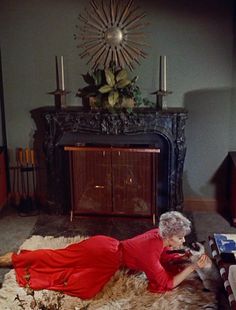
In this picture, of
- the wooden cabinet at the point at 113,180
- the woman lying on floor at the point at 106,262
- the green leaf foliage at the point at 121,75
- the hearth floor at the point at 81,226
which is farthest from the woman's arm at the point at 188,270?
the green leaf foliage at the point at 121,75

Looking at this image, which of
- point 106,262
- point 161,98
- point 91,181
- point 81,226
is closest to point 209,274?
point 106,262

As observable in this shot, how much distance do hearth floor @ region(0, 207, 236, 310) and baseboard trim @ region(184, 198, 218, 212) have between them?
0.18 feet

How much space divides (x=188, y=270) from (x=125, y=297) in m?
0.47

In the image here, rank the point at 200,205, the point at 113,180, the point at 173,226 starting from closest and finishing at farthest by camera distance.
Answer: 1. the point at 173,226
2. the point at 113,180
3. the point at 200,205

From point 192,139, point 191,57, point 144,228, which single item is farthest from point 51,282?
point 191,57

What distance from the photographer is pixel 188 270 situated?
3.11 meters

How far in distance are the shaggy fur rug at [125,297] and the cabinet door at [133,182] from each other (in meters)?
1.20

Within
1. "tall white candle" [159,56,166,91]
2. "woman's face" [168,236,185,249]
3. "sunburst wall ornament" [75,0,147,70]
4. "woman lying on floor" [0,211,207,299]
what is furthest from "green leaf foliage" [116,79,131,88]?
"woman's face" [168,236,185,249]

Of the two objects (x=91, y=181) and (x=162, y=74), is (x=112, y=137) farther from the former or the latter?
(x=162, y=74)

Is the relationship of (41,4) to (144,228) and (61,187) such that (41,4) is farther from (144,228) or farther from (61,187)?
(144,228)

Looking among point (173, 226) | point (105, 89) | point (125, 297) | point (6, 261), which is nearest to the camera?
point (173, 226)

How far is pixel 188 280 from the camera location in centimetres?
335

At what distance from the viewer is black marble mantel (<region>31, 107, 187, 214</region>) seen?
14.2ft

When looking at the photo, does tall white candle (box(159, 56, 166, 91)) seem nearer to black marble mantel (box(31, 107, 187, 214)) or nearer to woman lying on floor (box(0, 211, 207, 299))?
black marble mantel (box(31, 107, 187, 214))
